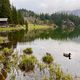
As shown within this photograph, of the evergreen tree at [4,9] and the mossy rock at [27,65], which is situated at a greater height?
the evergreen tree at [4,9]

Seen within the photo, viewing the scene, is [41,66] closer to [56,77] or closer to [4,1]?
[56,77]

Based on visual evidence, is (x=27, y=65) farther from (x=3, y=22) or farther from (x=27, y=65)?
(x=3, y=22)

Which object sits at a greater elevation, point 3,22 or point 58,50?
point 3,22

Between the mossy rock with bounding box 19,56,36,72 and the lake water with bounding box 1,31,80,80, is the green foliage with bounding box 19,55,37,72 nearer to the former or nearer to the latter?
the mossy rock with bounding box 19,56,36,72

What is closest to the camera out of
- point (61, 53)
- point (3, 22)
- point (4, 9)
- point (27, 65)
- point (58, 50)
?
point (27, 65)

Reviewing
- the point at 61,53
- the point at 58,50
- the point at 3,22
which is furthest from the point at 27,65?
the point at 3,22

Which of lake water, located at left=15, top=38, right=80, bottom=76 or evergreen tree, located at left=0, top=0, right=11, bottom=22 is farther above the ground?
evergreen tree, located at left=0, top=0, right=11, bottom=22

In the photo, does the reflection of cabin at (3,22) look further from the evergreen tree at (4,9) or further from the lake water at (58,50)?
the lake water at (58,50)

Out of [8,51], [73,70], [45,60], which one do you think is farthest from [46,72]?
[8,51]

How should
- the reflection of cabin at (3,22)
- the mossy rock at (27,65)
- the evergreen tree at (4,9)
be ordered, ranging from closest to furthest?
1. the mossy rock at (27,65)
2. the reflection of cabin at (3,22)
3. the evergreen tree at (4,9)

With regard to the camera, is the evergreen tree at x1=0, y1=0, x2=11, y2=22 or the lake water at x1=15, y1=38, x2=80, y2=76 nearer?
the lake water at x1=15, y1=38, x2=80, y2=76

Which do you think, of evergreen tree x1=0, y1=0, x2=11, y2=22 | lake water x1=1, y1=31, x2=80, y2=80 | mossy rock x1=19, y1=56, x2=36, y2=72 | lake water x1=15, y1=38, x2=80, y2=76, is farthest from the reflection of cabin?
mossy rock x1=19, y1=56, x2=36, y2=72

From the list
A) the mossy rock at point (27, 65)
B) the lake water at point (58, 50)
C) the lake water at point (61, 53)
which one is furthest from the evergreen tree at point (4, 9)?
the mossy rock at point (27, 65)

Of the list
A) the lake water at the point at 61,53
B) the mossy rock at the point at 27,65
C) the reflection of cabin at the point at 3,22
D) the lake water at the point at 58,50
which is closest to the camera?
the mossy rock at the point at 27,65
